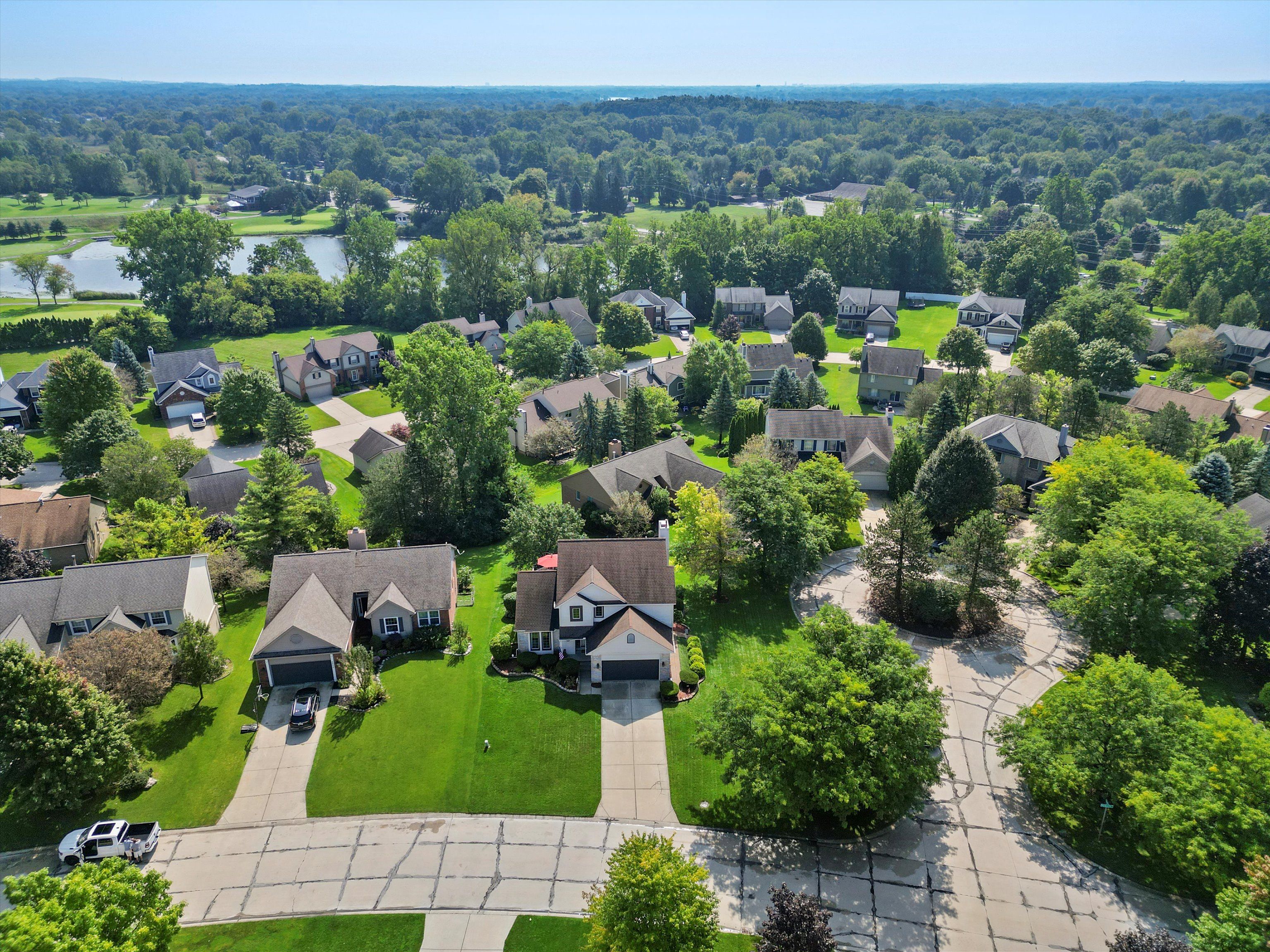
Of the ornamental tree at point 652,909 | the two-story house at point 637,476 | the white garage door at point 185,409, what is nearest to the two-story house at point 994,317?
the two-story house at point 637,476

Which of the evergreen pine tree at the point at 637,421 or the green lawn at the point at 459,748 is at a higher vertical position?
the evergreen pine tree at the point at 637,421

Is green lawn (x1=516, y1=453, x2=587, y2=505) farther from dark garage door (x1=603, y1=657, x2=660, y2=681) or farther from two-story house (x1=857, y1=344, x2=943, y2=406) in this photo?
two-story house (x1=857, y1=344, x2=943, y2=406)

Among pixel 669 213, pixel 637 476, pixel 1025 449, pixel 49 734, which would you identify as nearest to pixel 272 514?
pixel 49 734

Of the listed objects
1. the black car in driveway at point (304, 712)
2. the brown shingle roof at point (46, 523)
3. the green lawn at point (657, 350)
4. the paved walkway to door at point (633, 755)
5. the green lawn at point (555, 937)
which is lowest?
the paved walkway to door at point (633, 755)

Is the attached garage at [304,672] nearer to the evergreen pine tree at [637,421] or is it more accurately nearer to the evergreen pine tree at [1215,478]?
the evergreen pine tree at [637,421]

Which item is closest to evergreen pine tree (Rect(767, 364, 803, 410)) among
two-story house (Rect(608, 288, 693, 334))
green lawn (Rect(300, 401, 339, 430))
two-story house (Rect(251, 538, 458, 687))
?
two-story house (Rect(608, 288, 693, 334))

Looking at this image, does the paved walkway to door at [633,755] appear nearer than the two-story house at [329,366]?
Yes
